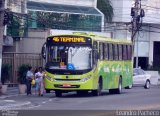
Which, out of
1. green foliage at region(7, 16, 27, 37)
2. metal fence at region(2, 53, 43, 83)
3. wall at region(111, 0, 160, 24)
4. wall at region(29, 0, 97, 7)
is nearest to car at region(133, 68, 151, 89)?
→ metal fence at region(2, 53, 43, 83)

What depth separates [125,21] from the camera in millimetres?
69750

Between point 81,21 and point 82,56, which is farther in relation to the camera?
point 81,21

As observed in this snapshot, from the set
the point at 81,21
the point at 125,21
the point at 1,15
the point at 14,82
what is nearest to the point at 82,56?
the point at 1,15

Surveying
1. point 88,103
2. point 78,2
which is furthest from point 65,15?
point 88,103

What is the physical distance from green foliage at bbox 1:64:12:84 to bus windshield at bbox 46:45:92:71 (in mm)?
9196

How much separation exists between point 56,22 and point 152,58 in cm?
1983

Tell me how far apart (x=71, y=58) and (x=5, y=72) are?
1056 centimetres

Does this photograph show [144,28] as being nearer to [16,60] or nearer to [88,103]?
[16,60]

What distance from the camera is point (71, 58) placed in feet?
111

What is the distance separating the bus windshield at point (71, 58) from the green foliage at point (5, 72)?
9.20m

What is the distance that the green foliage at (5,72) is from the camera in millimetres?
42938

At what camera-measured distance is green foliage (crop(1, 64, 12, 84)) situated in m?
42.9

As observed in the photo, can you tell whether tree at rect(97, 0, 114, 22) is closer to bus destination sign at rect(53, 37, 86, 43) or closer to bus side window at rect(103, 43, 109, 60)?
bus side window at rect(103, 43, 109, 60)

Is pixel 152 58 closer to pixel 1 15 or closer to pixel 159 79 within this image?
pixel 159 79
